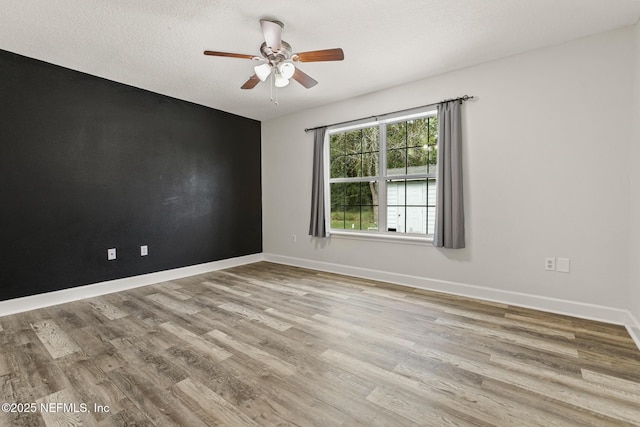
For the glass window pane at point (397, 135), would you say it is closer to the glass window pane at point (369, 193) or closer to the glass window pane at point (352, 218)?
the glass window pane at point (369, 193)

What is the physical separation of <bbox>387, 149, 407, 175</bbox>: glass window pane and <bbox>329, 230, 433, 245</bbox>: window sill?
2.82 ft

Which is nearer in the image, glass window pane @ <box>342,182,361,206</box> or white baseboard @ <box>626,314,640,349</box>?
white baseboard @ <box>626,314,640,349</box>

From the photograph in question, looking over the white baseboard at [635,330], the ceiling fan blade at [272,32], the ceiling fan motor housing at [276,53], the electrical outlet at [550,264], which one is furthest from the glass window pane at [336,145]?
the white baseboard at [635,330]

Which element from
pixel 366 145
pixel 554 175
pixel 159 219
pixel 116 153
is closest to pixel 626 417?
pixel 554 175

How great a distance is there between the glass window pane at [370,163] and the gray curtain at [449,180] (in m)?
0.97

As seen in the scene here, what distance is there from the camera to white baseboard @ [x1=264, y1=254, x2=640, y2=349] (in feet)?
8.41

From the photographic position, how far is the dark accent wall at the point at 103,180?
9.78 ft

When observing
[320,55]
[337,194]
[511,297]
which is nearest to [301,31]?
[320,55]

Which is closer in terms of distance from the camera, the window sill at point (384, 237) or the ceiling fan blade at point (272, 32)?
the ceiling fan blade at point (272, 32)

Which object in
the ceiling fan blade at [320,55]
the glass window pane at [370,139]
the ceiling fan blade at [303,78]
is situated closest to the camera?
the ceiling fan blade at [320,55]

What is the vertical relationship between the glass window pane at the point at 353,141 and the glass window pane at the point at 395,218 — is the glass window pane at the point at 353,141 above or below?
above

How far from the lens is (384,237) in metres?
3.97

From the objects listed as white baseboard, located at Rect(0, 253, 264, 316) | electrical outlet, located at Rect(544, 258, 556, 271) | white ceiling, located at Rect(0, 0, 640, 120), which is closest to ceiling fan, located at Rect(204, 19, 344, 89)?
white ceiling, located at Rect(0, 0, 640, 120)

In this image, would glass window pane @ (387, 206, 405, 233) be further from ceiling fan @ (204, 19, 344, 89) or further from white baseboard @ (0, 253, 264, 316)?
white baseboard @ (0, 253, 264, 316)
